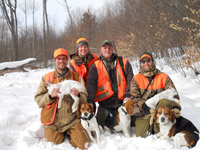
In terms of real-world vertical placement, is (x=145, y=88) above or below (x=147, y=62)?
below

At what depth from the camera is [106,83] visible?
3.35 m

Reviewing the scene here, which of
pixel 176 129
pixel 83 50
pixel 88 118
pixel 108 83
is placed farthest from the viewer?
pixel 83 50

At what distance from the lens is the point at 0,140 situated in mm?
2781

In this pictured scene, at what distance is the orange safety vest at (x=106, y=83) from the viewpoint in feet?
10.8

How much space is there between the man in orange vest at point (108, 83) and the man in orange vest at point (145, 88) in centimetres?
28

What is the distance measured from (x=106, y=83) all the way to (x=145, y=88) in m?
0.83

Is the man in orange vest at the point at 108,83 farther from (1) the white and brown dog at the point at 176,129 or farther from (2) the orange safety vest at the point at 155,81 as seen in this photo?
(1) the white and brown dog at the point at 176,129

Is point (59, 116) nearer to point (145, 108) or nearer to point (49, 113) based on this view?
point (49, 113)

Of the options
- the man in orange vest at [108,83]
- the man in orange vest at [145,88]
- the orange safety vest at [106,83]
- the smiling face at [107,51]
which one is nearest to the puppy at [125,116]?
the man in orange vest at [145,88]

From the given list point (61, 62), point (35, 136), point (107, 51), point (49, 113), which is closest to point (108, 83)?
point (107, 51)

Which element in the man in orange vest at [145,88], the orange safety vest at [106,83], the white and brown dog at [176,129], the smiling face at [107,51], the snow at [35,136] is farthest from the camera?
the smiling face at [107,51]

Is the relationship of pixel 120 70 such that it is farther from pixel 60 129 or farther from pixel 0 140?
pixel 0 140

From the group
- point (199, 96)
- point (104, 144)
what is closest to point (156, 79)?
point (104, 144)

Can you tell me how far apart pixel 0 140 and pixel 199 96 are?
519 cm
